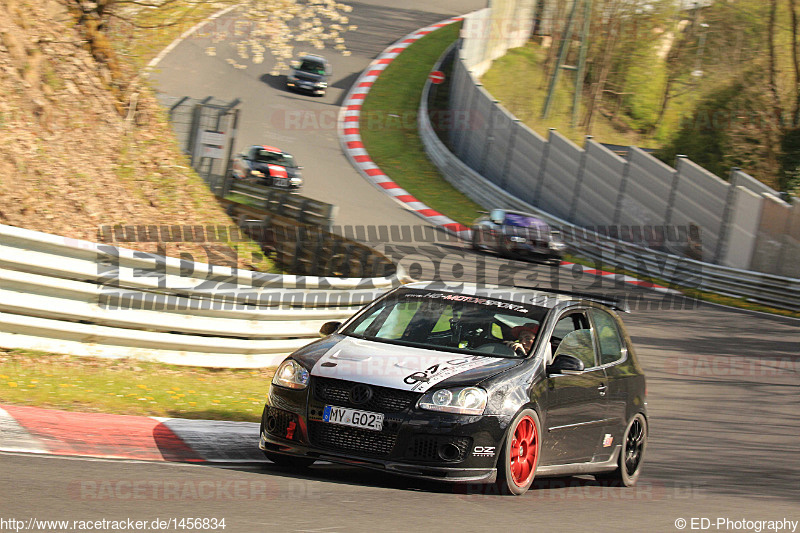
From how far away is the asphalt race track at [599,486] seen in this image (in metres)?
5.05

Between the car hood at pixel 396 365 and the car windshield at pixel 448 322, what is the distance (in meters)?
0.21

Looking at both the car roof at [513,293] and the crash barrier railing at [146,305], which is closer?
the car roof at [513,293]

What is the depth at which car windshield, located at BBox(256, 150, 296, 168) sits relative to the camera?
95.9ft

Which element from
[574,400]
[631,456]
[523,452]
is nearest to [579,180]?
[631,456]

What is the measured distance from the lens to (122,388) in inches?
323

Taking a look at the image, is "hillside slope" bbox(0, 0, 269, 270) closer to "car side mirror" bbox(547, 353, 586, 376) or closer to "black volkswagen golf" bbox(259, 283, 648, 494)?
"black volkswagen golf" bbox(259, 283, 648, 494)

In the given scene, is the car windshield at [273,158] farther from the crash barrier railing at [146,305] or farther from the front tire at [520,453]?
the front tire at [520,453]

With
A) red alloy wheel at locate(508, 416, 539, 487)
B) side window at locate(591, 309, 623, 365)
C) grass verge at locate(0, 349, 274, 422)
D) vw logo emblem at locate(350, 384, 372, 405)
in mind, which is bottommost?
grass verge at locate(0, 349, 274, 422)

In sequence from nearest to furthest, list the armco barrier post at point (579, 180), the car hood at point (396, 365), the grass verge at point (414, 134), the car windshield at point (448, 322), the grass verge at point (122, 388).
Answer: the car hood at point (396, 365)
the car windshield at point (448, 322)
the grass verge at point (122, 388)
the grass verge at point (414, 134)
the armco barrier post at point (579, 180)

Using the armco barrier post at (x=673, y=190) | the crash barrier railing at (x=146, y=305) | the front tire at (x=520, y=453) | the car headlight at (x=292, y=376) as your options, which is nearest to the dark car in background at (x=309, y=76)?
the armco barrier post at (x=673, y=190)

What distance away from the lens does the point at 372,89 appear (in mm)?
41469

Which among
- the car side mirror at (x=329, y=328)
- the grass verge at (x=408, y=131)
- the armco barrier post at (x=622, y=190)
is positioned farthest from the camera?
the grass verge at (x=408, y=131)

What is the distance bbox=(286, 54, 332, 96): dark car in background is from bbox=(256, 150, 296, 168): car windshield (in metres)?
10.6

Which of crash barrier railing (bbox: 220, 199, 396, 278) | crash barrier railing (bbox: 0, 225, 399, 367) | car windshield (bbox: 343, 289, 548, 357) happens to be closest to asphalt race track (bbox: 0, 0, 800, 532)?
car windshield (bbox: 343, 289, 548, 357)
